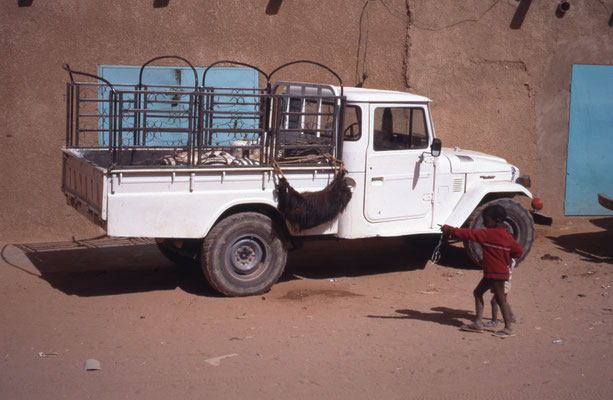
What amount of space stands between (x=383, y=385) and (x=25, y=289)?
13.4ft

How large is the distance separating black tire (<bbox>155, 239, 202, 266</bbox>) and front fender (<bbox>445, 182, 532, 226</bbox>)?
2.90 meters

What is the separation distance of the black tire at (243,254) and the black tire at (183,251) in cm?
35

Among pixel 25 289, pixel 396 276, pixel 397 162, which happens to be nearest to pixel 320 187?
pixel 397 162

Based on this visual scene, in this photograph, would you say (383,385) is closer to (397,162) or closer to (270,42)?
(397,162)

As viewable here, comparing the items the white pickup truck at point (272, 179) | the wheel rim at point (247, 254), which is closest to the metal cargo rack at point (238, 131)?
the white pickup truck at point (272, 179)

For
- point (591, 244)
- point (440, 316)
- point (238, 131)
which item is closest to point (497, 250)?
point (440, 316)

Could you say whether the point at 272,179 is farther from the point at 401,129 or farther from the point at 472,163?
the point at 472,163

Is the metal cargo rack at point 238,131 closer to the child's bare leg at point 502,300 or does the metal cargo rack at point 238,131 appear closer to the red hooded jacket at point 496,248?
the red hooded jacket at point 496,248

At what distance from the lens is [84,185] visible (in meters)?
7.16

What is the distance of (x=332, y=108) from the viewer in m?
8.03

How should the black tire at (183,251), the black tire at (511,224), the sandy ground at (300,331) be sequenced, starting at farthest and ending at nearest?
1. the black tire at (511,224)
2. the black tire at (183,251)
3. the sandy ground at (300,331)

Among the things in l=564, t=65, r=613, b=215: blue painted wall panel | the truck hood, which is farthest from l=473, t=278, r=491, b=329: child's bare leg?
l=564, t=65, r=613, b=215: blue painted wall panel

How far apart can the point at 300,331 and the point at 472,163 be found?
341cm

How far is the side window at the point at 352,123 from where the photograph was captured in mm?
7609
